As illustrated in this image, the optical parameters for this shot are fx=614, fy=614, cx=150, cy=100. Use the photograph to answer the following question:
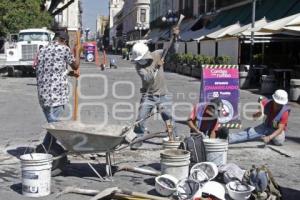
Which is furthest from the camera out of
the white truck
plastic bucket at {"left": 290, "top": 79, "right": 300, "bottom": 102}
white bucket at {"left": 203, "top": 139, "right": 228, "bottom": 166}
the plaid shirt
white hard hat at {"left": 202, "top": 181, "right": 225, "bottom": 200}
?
the white truck

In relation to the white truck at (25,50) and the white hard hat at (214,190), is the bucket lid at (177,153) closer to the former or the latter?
the white hard hat at (214,190)

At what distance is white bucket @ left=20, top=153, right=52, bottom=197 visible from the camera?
6949 millimetres

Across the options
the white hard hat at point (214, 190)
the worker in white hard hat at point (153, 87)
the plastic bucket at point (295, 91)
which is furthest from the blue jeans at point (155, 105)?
the plastic bucket at point (295, 91)

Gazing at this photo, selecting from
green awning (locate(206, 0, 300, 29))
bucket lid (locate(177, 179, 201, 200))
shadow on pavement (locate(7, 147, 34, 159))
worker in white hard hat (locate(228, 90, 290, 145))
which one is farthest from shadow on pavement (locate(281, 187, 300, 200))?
green awning (locate(206, 0, 300, 29))

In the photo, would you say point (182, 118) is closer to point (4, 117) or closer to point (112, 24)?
point (4, 117)

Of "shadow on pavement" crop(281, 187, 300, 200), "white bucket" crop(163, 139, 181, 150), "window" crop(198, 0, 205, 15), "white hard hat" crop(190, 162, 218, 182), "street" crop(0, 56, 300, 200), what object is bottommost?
"shadow on pavement" crop(281, 187, 300, 200)

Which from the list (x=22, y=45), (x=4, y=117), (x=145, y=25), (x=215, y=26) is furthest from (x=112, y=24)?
(x=4, y=117)

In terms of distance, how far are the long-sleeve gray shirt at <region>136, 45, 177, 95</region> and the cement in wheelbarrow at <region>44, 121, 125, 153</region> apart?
7.13 feet

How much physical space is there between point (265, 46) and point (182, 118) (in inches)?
695

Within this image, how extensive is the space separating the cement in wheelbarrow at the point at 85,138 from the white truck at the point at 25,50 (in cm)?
2336

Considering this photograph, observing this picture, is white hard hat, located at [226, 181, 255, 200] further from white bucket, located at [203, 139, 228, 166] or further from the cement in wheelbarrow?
the cement in wheelbarrow

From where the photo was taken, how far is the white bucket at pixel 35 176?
6.95 meters

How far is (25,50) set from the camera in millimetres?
32000

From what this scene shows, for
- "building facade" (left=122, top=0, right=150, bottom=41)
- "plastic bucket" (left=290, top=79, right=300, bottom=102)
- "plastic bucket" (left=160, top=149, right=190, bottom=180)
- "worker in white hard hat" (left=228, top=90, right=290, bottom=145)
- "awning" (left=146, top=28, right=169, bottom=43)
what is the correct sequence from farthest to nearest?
1. "building facade" (left=122, top=0, right=150, bottom=41)
2. "awning" (left=146, top=28, right=169, bottom=43)
3. "plastic bucket" (left=290, top=79, right=300, bottom=102)
4. "worker in white hard hat" (left=228, top=90, right=290, bottom=145)
5. "plastic bucket" (left=160, top=149, right=190, bottom=180)
